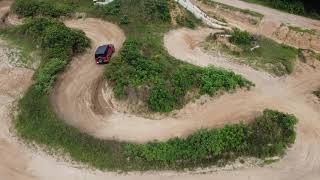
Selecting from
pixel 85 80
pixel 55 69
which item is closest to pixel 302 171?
pixel 85 80

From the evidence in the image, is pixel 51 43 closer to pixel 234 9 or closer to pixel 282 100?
pixel 234 9

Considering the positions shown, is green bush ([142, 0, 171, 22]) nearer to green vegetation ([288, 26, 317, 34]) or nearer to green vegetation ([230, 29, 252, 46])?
green vegetation ([230, 29, 252, 46])

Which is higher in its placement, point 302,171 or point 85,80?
point 302,171

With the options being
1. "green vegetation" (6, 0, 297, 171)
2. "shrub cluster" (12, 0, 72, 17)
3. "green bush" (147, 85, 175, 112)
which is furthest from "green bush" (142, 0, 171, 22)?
"green bush" (147, 85, 175, 112)

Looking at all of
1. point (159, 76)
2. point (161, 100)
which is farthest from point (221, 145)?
point (159, 76)

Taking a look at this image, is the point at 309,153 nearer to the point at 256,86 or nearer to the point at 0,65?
the point at 256,86

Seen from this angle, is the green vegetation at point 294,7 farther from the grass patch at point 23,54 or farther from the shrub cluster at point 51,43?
the grass patch at point 23,54
